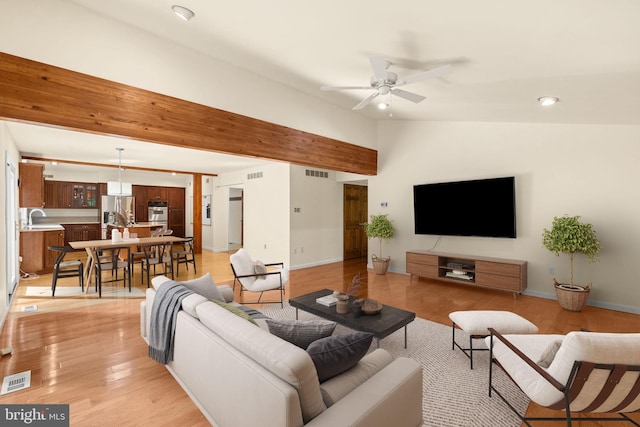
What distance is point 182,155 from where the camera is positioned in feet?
21.5

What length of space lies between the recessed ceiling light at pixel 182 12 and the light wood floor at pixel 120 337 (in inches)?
122

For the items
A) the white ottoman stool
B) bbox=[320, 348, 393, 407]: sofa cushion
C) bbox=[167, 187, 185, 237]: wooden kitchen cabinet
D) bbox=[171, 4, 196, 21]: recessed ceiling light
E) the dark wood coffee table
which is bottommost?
the dark wood coffee table

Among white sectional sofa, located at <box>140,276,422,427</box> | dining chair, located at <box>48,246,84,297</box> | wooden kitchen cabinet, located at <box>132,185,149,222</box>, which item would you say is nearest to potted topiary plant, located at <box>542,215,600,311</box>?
white sectional sofa, located at <box>140,276,422,427</box>

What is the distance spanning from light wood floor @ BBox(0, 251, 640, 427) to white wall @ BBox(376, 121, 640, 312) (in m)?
0.64

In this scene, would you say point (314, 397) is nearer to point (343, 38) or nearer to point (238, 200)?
point (343, 38)

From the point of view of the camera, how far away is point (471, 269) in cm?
551

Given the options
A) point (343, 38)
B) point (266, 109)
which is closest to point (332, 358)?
point (343, 38)

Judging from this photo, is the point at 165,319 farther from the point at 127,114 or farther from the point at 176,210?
the point at 176,210

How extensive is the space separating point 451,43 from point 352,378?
2.85 metres

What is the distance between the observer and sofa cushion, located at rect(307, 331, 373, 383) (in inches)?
63.2

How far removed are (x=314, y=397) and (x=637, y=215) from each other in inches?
213

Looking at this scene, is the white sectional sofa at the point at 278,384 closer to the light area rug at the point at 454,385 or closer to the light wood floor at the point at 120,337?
the light wood floor at the point at 120,337

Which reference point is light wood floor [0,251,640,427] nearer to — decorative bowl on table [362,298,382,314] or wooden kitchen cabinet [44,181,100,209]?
decorative bowl on table [362,298,382,314]

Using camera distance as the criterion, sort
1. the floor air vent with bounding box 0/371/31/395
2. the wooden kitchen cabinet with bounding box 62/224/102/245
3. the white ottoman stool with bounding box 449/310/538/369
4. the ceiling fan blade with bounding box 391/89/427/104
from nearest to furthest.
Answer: the floor air vent with bounding box 0/371/31/395 < the white ottoman stool with bounding box 449/310/538/369 < the ceiling fan blade with bounding box 391/89/427/104 < the wooden kitchen cabinet with bounding box 62/224/102/245
